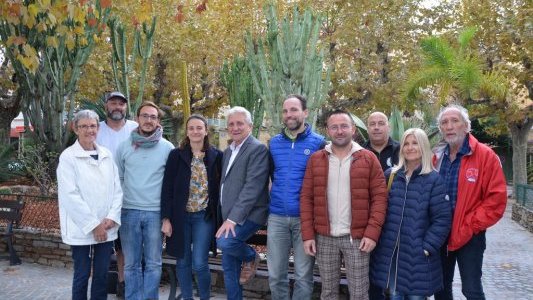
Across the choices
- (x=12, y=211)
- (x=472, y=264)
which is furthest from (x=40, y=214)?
(x=472, y=264)

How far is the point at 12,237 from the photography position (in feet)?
26.1

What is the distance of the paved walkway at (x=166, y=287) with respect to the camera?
6.34 m

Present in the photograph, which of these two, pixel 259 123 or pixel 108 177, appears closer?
pixel 108 177

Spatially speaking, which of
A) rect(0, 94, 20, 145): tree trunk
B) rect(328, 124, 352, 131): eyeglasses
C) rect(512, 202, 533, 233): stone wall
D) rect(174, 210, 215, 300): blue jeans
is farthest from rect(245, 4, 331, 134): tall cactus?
rect(0, 94, 20, 145): tree trunk

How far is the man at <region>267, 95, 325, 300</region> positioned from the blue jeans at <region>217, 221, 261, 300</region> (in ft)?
0.91

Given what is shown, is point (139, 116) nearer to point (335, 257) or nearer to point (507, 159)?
point (335, 257)

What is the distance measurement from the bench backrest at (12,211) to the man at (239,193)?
4.11m

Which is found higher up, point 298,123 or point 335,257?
point 298,123

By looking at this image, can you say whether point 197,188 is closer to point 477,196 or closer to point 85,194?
point 85,194

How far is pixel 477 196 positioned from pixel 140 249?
9.68 ft

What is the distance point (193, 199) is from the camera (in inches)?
194

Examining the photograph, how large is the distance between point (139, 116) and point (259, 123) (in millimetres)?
5190

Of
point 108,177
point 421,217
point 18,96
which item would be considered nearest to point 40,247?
point 108,177

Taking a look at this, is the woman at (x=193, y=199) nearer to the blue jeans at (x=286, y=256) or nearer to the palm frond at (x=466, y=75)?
the blue jeans at (x=286, y=256)
